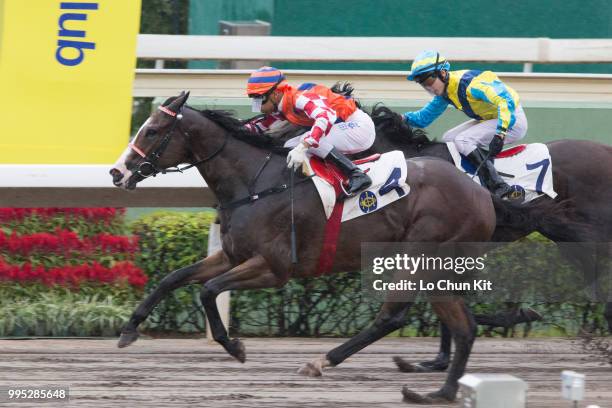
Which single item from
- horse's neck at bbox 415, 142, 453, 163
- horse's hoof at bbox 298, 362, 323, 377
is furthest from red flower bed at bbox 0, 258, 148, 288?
horse's neck at bbox 415, 142, 453, 163

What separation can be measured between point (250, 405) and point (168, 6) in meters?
9.00

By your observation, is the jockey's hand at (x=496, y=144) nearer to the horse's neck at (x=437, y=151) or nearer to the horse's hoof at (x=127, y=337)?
the horse's neck at (x=437, y=151)

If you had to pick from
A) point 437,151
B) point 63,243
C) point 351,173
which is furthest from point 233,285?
point 63,243

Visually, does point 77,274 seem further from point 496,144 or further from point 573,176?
point 573,176

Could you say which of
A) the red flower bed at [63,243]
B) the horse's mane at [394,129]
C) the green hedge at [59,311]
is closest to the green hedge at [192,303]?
the green hedge at [59,311]

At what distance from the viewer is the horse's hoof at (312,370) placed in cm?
643

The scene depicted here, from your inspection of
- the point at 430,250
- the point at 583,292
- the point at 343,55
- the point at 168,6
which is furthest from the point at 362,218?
the point at 168,6

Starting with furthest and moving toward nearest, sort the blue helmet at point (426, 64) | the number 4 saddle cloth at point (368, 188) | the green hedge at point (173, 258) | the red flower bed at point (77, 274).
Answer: the green hedge at point (173, 258)
the red flower bed at point (77, 274)
the blue helmet at point (426, 64)
the number 4 saddle cloth at point (368, 188)

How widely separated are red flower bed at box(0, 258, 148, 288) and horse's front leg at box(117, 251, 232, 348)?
1061 mm

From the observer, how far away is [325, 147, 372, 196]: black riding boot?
6.45 m

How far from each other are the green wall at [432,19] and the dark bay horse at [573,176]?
11.4 feet

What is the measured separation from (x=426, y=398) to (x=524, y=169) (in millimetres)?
1881

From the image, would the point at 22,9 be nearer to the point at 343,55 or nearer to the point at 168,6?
the point at 343,55

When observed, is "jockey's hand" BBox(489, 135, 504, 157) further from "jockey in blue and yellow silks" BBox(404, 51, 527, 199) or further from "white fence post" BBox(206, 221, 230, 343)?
"white fence post" BBox(206, 221, 230, 343)
